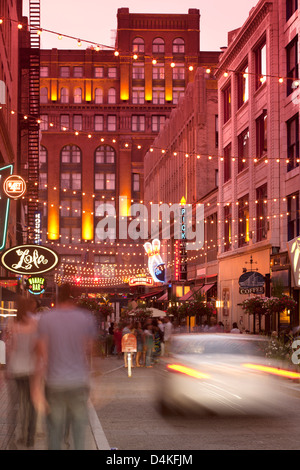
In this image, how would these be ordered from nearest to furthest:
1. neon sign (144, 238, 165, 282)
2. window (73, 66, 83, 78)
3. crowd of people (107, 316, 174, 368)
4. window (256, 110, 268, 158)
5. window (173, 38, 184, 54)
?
crowd of people (107, 316, 174, 368)
window (256, 110, 268, 158)
neon sign (144, 238, 165, 282)
window (173, 38, 184, 54)
window (73, 66, 83, 78)

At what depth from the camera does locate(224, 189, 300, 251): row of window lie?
114 ft

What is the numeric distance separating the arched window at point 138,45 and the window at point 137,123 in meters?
8.83

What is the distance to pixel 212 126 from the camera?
187 feet

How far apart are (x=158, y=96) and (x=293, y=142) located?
243 ft

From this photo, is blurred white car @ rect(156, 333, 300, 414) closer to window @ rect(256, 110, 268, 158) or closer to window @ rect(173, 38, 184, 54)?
window @ rect(256, 110, 268, 158)

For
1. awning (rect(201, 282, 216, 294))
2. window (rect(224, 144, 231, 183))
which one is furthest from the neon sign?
window (rect(224, 144, 231, 183))

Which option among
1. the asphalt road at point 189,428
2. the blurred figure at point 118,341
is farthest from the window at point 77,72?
the asphalt road at point 189,428

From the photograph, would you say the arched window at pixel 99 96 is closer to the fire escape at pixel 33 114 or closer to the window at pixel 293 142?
the fire escape at pixel 33 114

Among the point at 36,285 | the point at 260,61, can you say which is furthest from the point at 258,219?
the point at 36,285

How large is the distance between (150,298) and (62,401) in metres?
71.3

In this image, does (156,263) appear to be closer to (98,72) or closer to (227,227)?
(227,227)

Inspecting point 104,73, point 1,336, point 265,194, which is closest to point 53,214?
point 104,73

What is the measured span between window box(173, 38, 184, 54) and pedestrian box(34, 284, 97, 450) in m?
103
